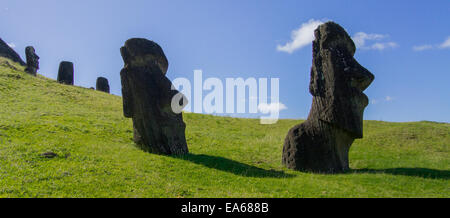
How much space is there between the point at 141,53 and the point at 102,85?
1306 inches

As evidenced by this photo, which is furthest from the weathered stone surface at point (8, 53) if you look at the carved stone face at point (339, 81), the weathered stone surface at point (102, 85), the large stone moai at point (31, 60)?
the carved stone face at point (339, 81)

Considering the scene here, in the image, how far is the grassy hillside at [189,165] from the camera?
931cm

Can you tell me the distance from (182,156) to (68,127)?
25.7 ft

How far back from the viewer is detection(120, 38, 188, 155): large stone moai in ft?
49.4

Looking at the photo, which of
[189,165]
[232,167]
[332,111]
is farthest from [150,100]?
[332,111]

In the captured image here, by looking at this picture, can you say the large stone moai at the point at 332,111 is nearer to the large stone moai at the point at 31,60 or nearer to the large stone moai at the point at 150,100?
the large stone moai at the point at 150,100

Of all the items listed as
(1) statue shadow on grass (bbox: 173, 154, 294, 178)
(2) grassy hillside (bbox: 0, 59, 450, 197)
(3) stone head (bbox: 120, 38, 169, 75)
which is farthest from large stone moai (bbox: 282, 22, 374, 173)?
(3) stone head (bbox: 120, 38, 169, 75)

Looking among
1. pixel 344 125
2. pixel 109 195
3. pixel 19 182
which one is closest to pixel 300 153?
pixel 344 125

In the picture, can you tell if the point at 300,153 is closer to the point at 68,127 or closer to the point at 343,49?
the point at 343,49

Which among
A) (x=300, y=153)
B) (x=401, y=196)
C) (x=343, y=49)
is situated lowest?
(x=401, y=196)

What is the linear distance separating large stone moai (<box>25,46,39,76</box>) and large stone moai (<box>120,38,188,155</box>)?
31073 millimetres

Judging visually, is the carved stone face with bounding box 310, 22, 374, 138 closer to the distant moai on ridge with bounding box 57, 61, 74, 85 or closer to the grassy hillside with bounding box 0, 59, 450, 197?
the grassy hillside with bounding box 0, 59, 450, 197

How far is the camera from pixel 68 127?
1817 centimetres

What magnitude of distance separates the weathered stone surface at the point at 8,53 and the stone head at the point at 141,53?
163 ft
